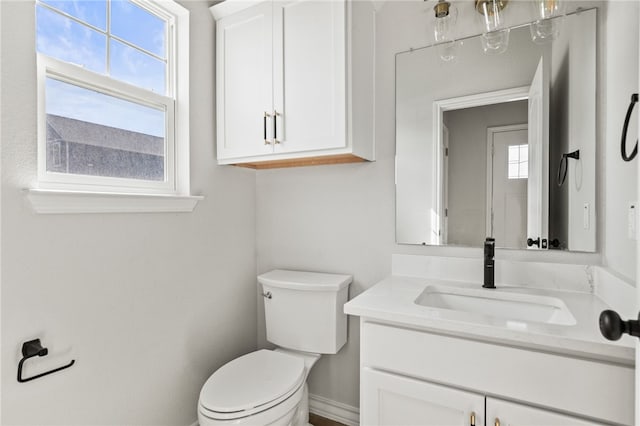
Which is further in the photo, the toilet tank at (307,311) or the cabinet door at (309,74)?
the toilet tank at (307,311)

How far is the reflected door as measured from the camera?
1.46 m

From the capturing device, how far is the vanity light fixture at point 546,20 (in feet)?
4.42

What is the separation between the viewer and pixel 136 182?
1.54m

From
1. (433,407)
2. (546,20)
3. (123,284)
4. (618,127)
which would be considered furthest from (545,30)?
(123,284)

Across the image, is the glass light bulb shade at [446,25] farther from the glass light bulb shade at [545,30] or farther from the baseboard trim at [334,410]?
the baseboard trim at [334,410]

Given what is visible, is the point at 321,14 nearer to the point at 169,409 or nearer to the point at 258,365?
the point at 258,365

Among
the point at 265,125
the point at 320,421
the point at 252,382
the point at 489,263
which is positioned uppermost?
the point at 265,125

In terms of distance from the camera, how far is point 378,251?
5.85 ft

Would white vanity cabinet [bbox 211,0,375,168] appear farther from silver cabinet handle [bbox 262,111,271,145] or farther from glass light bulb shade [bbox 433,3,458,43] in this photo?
glass light bulb shade [bbox 433,3,458,43]

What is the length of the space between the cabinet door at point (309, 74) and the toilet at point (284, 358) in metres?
0.73

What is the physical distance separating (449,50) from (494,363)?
53.4 inches

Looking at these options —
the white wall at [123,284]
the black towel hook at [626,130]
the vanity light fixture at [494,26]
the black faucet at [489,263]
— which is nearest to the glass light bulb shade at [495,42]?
the vanity light fixture at [494,26]

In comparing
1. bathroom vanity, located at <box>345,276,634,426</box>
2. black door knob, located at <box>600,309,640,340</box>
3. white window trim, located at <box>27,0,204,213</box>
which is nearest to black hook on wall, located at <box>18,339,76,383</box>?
white window trim, located at <box>27,0,204,213</box>

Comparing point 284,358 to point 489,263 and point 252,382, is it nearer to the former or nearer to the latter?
point 252,382
